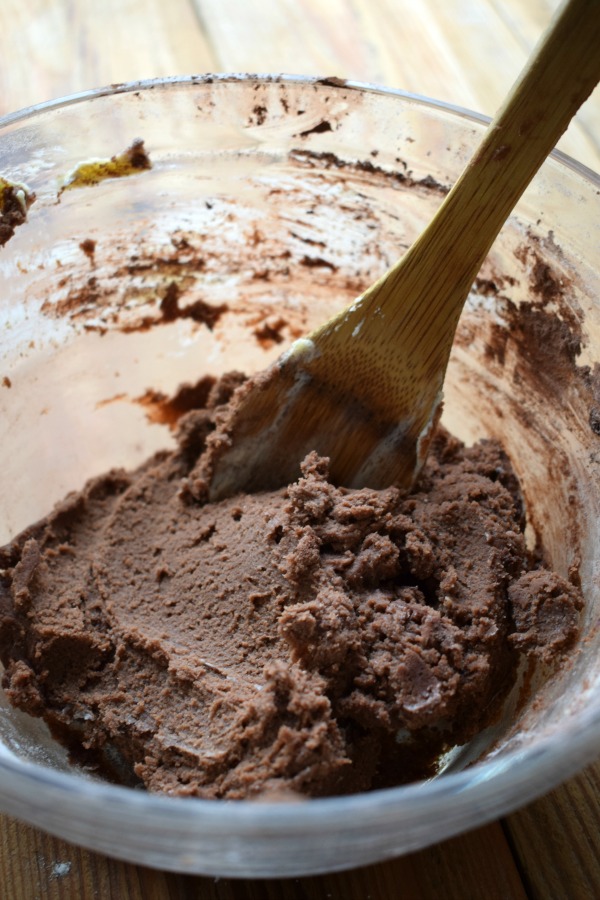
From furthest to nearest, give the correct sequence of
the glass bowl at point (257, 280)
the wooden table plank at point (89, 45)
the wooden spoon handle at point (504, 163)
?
the wooden table plank at point (89, 45), the glass bowl at point (257, 280), the wooden spoon handle at point (504, 163)

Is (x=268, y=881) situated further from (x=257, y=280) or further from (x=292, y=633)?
(x=257, y=280)

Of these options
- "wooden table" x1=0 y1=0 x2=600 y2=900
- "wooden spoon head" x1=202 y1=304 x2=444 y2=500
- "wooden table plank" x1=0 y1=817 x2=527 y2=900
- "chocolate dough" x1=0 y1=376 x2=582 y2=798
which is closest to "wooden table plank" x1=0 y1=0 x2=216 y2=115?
"wooden table" x1=0 y1=0 x2=600 y2=900

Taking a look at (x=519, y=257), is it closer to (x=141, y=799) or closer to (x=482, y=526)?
(x=482, y=526)

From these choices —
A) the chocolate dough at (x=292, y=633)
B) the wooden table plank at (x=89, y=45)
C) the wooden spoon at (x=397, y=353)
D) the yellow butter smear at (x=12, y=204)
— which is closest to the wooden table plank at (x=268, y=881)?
the chocolate dough at (x=292, y=633)

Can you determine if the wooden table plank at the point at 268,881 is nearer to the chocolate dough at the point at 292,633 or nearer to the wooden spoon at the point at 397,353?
the chocolate dough at the point at 292,633

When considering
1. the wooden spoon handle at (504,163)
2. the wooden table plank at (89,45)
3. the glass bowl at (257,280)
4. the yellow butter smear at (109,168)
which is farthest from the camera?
the wooden table plank at (89,45)

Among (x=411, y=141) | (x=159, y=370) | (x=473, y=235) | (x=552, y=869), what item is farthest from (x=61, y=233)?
(x=552, y=869)

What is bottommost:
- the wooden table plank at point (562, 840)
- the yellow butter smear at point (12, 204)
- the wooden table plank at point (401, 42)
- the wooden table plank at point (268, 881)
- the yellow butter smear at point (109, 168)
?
the wooden table plank at point (268, 881)

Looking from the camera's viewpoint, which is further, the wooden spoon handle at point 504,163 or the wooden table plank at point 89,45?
the wooden table plank at point 89,45
